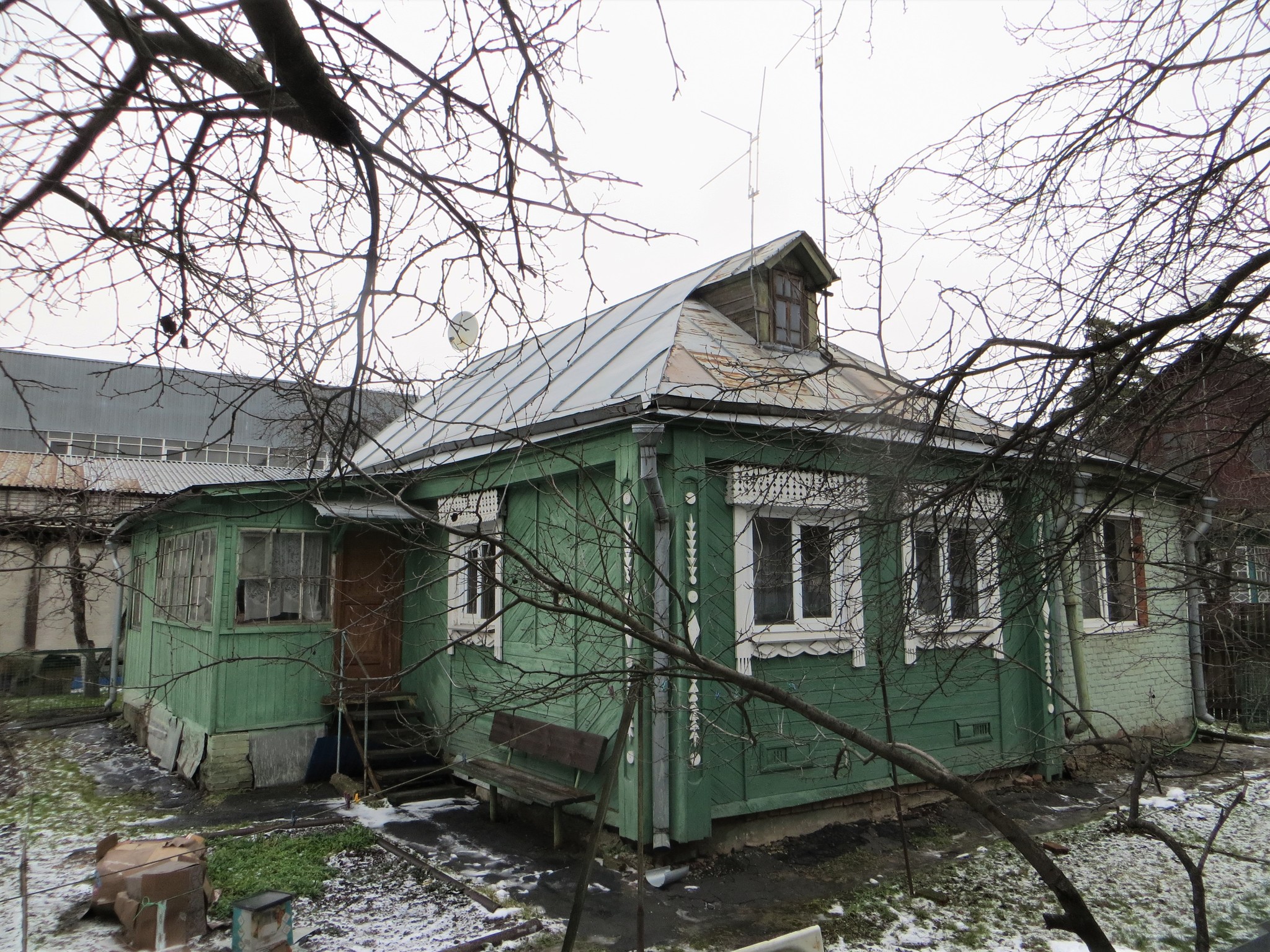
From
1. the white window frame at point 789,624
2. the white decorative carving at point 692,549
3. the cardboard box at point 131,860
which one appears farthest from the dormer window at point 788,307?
the cardboard box at point 131,860

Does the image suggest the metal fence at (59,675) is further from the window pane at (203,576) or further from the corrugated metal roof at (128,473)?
the window pane at (203,576)

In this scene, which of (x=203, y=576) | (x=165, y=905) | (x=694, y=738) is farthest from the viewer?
(x=203, y=576)

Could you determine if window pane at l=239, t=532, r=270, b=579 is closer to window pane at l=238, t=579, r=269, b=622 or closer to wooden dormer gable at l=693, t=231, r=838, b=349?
window pane at l=238, t=579, r=269, b=622

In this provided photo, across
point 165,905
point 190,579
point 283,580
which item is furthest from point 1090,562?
point 190,579

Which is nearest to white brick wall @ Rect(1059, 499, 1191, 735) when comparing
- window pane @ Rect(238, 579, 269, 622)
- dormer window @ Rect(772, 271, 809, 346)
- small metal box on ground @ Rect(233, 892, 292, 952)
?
dormer window @ Rect(772, 271, 809, 346)

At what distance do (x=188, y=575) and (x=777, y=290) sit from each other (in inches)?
319

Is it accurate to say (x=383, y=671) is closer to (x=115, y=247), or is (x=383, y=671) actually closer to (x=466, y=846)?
(x=466, y=846)

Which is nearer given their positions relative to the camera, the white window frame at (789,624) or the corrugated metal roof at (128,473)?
the white window frame at (789,624)

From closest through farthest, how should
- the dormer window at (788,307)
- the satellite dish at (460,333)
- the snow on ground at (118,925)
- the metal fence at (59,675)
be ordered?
the satellite dish at (460,333), the snow on ground at (118,925), the dormer window at (788,307), the metal fence at (59,675)

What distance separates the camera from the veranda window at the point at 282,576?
33.0ft

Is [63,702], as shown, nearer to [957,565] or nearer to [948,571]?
[948,571]

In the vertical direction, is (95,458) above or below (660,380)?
below

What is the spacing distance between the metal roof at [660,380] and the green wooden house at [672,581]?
1.8 inches

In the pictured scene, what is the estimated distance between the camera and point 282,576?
32.6ft
